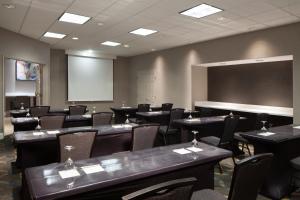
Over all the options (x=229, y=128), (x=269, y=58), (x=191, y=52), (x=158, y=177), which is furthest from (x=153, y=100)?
(x=158, y=177)

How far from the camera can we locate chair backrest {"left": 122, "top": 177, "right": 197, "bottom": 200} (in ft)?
3.89

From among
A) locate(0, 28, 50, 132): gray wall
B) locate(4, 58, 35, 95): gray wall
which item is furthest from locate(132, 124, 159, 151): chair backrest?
locate(4, 58, 35, 95): gray wall

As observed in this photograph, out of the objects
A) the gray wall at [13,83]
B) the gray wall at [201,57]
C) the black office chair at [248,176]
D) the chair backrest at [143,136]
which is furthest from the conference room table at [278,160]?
the gray wall at [13,83]

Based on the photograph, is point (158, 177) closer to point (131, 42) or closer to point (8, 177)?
point (8, 177)

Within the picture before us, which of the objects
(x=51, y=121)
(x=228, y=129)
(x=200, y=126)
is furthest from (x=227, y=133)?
(x=51, y=121)

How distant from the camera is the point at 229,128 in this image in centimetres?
404

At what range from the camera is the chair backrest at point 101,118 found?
14.5 feet

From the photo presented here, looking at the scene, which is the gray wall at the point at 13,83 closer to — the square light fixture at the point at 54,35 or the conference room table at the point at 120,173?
the square light fixture at the point at 54,35

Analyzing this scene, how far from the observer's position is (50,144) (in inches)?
133

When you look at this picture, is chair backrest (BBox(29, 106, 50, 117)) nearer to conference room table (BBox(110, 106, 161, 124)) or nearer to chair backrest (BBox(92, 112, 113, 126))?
chair backrest (BBox(92, 112, 113, 126))

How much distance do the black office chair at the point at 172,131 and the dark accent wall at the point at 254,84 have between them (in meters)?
2.65

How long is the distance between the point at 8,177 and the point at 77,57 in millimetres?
7059

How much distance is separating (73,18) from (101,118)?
2491mm

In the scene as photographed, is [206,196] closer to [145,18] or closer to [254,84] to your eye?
[145,18]
